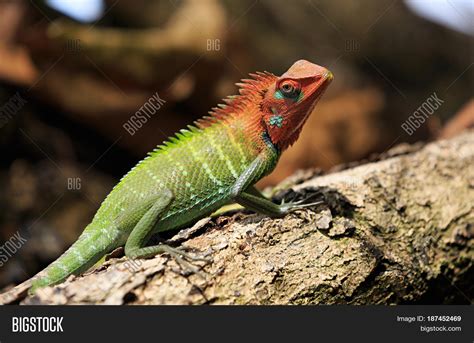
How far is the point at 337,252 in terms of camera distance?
367cm

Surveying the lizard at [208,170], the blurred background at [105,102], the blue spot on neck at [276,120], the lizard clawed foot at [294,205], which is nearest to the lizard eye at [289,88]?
the lizard at [208,170]

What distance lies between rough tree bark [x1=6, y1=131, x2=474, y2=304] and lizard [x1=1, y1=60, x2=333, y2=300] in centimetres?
19

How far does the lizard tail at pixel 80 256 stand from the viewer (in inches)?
131

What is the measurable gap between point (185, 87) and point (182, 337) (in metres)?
5.03

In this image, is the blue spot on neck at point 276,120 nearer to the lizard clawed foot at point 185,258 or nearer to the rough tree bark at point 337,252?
the rough tree bark at point 337,252

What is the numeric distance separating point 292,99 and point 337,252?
1.32 m

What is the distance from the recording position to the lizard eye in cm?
392

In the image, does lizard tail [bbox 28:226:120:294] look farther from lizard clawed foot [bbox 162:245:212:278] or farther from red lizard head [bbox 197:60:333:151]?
red lizard head [bbox 197:60:333:151]

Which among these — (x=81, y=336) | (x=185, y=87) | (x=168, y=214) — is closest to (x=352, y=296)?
(x=168, y=214)

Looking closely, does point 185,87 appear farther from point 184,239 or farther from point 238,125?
point 184,239

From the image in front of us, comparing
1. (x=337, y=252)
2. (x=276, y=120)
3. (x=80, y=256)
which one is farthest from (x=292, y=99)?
(x=80, y=256)

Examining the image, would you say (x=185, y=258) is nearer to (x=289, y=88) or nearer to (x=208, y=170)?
(x=208, y=170)

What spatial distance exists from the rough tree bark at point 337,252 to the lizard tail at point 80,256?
23cm

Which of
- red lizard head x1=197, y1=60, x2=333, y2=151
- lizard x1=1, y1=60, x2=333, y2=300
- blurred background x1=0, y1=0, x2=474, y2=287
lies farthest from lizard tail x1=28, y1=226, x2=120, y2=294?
blurred background x1=0, y1=0, x2=474, y2=287
